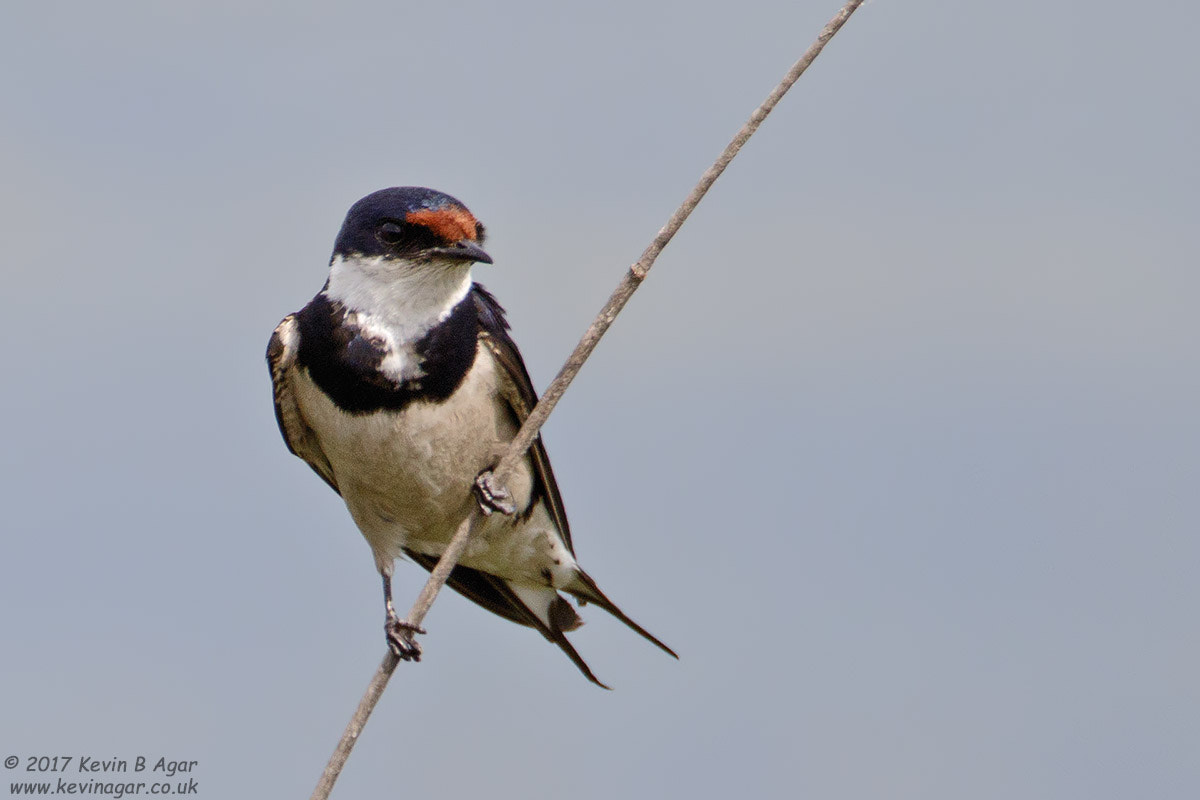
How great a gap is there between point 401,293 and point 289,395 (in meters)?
0.82

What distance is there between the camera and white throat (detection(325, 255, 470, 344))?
6.09 metres

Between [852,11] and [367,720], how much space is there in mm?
2517

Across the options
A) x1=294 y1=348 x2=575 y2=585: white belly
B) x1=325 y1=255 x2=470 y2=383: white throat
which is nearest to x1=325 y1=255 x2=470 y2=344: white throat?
x1=325 y1=255 x2=470 y2=383: white throat

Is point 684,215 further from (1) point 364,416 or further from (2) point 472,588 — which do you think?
(2) point 472,588

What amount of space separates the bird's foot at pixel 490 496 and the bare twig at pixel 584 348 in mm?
826

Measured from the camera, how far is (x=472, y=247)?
5824 mm

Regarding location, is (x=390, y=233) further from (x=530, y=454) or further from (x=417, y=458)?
(x=530, y=454)

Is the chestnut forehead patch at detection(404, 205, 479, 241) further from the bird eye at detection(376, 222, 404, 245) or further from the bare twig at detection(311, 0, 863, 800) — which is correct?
the bare twig at detection(311, 0, 863, 800)

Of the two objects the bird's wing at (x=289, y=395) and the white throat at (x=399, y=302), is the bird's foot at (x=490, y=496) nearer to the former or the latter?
the white throat at (x=399, y=302)

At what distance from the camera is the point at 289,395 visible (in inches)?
261

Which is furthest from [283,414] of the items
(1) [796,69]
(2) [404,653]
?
(1) [796,69]

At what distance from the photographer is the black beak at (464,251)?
5723 millimetres

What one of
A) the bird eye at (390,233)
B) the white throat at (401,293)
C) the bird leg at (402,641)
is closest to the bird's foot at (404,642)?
the bird leg at (402,641)

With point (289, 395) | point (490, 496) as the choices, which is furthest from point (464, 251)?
point (289, 395)
